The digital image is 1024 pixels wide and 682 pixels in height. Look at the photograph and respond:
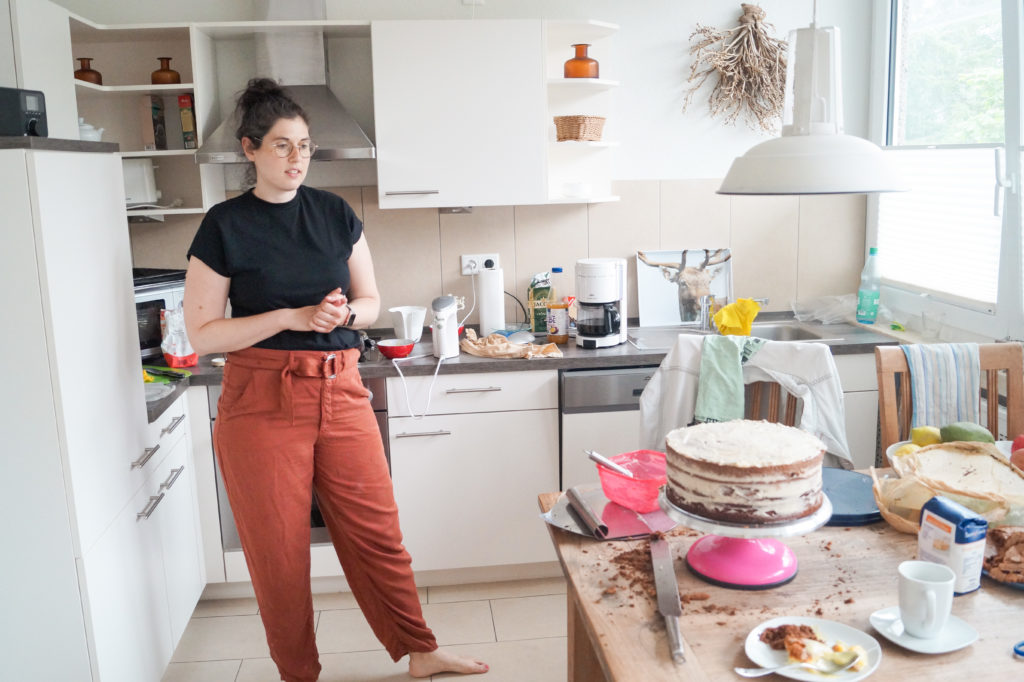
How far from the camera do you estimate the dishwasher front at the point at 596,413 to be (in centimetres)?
277

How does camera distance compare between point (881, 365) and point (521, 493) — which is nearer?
point (881, 365)

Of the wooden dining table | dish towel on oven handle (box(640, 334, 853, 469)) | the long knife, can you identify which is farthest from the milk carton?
dish towel on oven handle (box(640, 334, 853, 469))

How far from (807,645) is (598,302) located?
1.80 metres

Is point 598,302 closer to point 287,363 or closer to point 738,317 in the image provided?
point 738,317

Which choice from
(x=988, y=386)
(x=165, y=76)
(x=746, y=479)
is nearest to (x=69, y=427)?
(x=746, y=479)

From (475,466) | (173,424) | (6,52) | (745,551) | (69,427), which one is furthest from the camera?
(475,466)

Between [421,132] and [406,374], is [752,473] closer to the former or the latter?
[406,374]

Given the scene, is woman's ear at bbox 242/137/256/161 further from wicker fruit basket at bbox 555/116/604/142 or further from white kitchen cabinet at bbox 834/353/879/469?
white kitchen cabinet at bbox 834/353/879/469

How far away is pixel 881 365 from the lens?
2109 mm

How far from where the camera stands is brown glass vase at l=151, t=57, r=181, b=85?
9.39ft

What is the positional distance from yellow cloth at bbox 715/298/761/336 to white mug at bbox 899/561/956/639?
1675mm

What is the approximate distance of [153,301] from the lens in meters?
2.71

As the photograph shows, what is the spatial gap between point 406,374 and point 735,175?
4.93ft

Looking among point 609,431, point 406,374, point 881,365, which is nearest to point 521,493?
point 609,431
